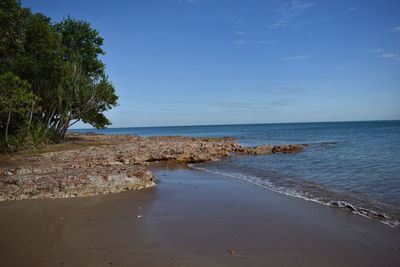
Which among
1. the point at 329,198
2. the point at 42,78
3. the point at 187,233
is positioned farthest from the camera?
the point at 42,78

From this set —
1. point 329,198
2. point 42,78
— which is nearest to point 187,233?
point 329,198

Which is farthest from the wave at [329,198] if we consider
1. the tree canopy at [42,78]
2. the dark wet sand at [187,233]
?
the tree canopy at [42,78]

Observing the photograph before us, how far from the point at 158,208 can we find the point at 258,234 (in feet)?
8.79

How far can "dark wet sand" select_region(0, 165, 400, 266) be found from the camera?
3.65 m

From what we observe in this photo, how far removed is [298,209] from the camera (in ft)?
20.4

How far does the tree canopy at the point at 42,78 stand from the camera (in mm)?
12977

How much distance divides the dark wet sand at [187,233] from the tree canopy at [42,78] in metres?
10.1

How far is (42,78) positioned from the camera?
56.1ft

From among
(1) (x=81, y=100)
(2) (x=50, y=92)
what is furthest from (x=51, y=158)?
(1) (x=81, y=100)

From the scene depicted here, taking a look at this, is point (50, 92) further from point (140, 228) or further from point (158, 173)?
point (140, 228)

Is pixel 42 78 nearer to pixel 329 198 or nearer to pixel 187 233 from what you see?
pixel 187 233

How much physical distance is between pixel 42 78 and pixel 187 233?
1774cm

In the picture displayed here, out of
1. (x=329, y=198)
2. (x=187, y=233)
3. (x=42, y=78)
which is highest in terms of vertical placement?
(x=42, y=78)

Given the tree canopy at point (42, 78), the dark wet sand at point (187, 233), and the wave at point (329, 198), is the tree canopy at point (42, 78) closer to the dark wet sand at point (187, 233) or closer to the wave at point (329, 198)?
the dark wet sand at point (187, 233)
